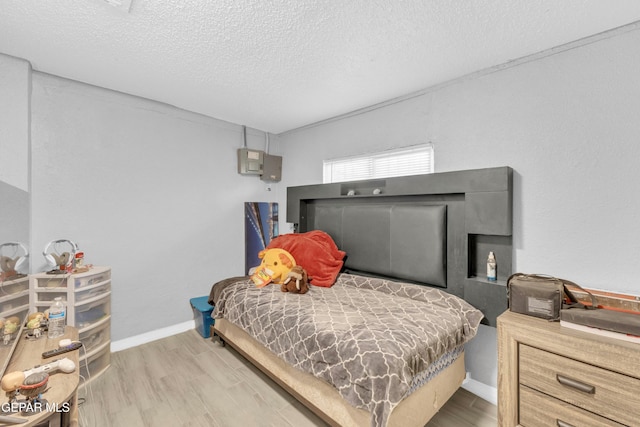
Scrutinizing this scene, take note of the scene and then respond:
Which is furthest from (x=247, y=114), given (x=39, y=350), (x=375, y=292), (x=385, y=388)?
(x=385, y=388)

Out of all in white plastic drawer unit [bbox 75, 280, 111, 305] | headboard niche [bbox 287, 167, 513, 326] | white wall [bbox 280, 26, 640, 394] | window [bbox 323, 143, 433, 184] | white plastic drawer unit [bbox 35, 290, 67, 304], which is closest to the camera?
white wall [bbox 280, 26, 640, 394]

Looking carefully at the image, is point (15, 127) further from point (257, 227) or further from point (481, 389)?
point (481, 389)

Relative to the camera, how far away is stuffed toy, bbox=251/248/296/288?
276 cm

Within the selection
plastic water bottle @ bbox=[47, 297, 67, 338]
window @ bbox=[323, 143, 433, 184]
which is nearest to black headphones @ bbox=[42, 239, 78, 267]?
plastic water bottle @ bbox=[47, 297, 67, 338]

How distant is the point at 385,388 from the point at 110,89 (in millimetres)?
3497

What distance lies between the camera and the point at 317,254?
2.88 meters

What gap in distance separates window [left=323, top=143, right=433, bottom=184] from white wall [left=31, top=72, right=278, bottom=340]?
1.33 meters

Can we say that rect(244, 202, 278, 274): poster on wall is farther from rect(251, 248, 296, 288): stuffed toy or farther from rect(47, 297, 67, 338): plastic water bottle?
rect(47, 297, 67, 338): plastic water bottle

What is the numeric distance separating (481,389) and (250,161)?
3.53 metres

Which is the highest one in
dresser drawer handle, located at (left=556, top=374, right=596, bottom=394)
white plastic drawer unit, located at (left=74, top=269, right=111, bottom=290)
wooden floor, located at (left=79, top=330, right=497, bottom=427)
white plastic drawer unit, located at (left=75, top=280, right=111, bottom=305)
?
white plastic drawer unit, located at (left=74, top=269, right=111, bottom=290)

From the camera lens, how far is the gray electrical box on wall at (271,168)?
3.95m

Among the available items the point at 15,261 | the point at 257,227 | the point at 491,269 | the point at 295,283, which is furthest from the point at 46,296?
the point at 491,269

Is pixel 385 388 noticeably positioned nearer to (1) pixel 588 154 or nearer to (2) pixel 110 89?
(1) pixel 588 154

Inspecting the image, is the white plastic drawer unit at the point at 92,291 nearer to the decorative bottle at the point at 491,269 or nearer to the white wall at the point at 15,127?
the white wall at the point at 15,127
